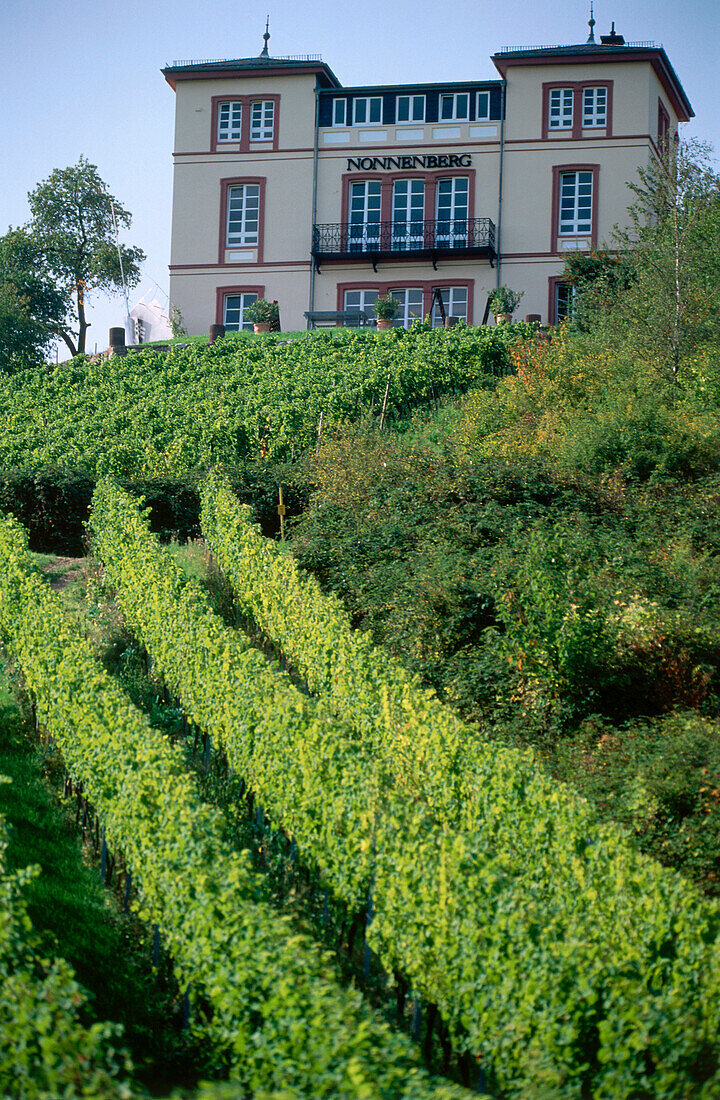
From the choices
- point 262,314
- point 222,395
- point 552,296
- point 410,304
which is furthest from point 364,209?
point 222,395

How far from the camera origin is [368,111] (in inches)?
1578

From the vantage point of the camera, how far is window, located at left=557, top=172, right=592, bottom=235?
125 ft

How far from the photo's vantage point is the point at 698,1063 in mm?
7285

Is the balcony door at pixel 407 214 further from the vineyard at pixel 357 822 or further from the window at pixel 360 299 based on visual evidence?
the vineyard at pixel 357 822

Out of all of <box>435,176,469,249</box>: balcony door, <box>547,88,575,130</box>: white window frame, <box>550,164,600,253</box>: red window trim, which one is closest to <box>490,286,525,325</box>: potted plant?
<box>550,164,600,253</box>: red window trim

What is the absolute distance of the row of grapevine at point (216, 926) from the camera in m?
6.24

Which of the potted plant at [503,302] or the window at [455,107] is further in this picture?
the window at [455,107]

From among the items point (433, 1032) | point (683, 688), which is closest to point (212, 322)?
point (683, 688)

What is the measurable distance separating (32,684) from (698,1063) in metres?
8.65

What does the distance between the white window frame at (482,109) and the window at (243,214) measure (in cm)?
816

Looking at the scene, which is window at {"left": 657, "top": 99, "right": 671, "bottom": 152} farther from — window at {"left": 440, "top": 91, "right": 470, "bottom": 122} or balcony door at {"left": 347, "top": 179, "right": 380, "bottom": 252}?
balcony door at {"left": 347, "top": 179, "right": 380, "bottom": 252}

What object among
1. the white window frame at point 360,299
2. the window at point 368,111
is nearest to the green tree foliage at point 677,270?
the white window frame at point 360,299

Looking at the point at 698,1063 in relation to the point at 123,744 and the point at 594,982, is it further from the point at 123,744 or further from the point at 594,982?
the point at 123,744

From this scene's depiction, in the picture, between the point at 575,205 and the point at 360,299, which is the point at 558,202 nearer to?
the point at 575,205
